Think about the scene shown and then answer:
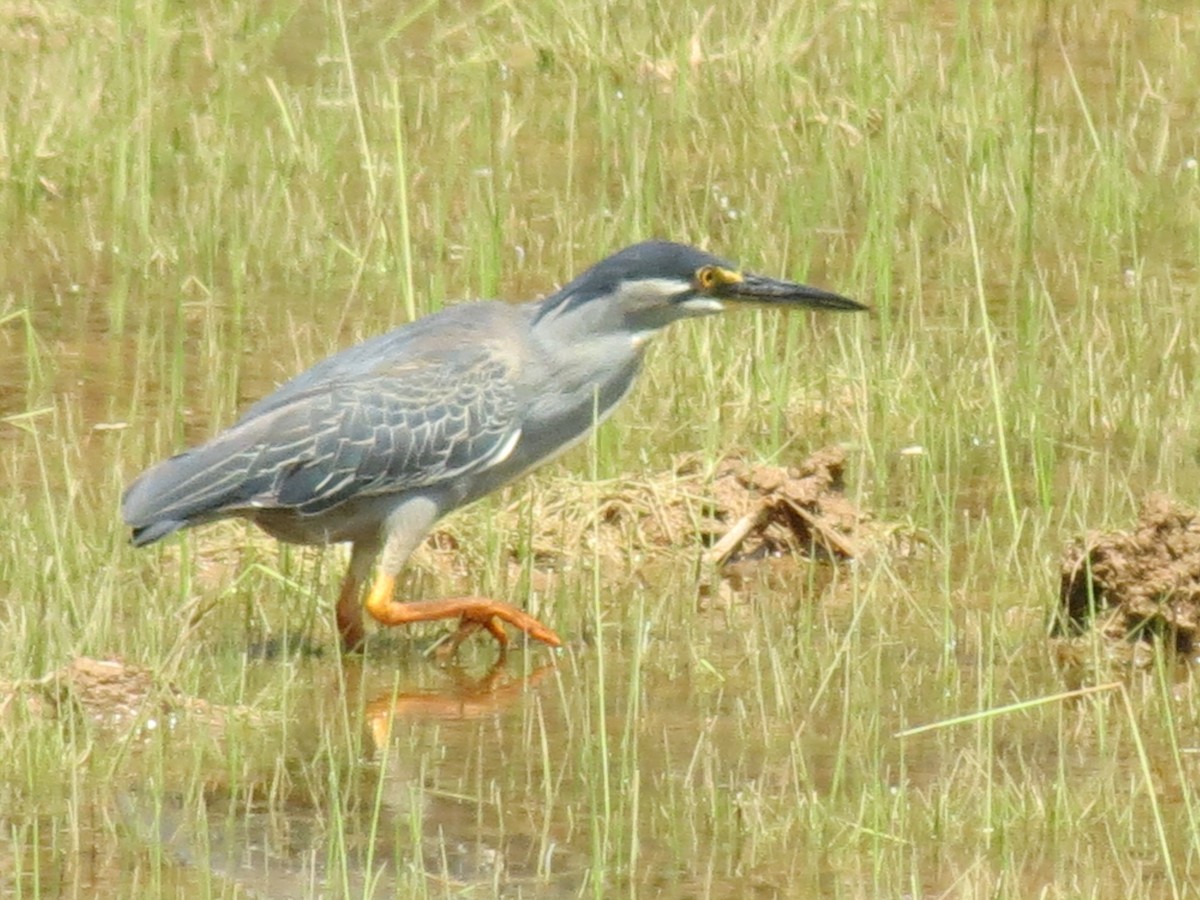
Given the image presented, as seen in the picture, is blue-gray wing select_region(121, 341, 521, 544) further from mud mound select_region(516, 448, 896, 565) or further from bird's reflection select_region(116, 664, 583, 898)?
mud mound select_region(516, 448, 896, 565)

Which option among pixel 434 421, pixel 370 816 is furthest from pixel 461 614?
pixel 370 816

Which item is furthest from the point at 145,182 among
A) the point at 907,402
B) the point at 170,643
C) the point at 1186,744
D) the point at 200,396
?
the point at 1186,744

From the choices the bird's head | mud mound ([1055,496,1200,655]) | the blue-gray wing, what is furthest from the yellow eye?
mud mound ([1055,496,1200,655])

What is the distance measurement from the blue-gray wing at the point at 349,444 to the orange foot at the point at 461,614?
0.84 ft

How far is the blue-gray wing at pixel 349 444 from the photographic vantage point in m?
6.32

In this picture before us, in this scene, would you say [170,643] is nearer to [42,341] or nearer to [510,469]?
[510,469]

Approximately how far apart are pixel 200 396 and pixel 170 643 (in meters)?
2.29

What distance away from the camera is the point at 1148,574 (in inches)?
250

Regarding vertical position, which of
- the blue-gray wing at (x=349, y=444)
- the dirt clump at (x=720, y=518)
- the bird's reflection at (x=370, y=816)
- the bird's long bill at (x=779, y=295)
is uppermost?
the bird's long bill at (x=779, y=295)

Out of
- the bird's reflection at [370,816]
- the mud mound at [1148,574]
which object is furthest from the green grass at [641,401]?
the mud mound at [1148,574]

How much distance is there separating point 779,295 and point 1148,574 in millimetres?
1159

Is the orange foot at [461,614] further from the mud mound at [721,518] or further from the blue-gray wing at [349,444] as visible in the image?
the mud mound at [721,518]

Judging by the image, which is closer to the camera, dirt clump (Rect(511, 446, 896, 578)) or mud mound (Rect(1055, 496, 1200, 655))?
mud mound (Rect(1055, 496, 1200, 655))

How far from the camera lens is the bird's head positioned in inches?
260
